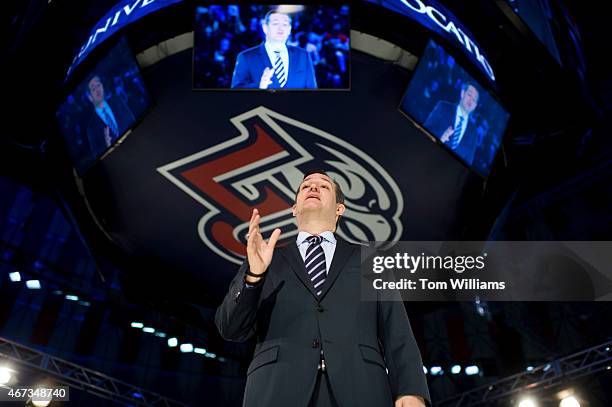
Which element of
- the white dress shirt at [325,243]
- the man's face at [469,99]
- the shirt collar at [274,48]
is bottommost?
the white dress shirt at [325,243]

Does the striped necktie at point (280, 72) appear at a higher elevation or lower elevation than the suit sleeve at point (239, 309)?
higher

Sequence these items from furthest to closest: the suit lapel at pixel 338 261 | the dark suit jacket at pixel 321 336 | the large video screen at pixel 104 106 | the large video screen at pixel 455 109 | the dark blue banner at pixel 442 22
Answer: the large video screen at pixel 104 106 → the large video screen at pixel 455 109 → the dark blue banner at pixel 442 22 → the suit lapel at pixel 338 261 → the dark suit jacket at pixel 321 336

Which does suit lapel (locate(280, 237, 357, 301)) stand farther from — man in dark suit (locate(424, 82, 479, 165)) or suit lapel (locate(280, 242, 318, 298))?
man in dark suit (locate(424, 82, 479, 165))

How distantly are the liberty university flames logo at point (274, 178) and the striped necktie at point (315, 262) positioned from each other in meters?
6.25

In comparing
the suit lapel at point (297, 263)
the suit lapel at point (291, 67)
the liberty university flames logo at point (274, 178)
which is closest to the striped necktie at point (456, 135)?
the liberty university flames logo at point (274, 178)

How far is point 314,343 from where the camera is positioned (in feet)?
7.56

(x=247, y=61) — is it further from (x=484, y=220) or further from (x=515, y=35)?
(x=484, y=220)

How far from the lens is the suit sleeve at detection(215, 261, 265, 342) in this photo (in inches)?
92.9

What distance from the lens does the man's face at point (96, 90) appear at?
7871mm

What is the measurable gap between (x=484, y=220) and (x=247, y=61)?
207 inches

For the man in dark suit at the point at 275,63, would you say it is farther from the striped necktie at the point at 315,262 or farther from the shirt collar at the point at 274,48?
the striped necktie at the point at 315,262

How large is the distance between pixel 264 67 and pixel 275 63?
0.49 ft

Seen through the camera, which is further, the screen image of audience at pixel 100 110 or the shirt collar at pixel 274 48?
the screen image of audience at pixel 100 110

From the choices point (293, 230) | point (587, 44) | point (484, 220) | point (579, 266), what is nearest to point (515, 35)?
point (484, 220)
